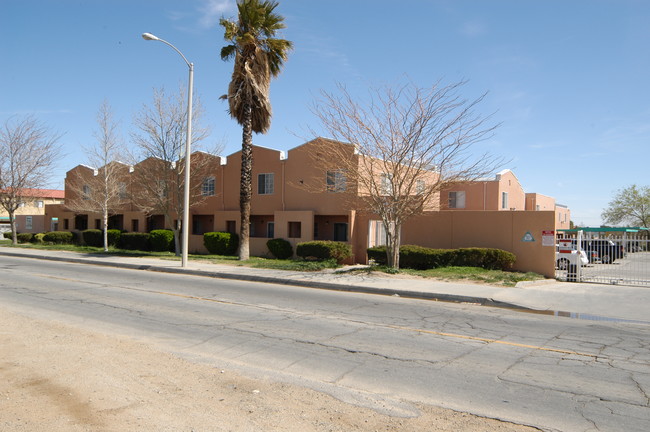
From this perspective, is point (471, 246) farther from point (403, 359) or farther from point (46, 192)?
point (46, 192)

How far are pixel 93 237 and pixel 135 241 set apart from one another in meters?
6.45

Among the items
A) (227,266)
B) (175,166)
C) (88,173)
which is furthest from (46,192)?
(227,266)

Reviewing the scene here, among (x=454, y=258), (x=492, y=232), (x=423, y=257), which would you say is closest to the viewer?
(x=454, y=258)

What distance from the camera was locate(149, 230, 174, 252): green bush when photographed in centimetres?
3072

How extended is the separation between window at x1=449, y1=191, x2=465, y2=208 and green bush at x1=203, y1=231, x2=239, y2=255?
12.8 meters

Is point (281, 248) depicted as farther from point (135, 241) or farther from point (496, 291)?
point (496, 291)

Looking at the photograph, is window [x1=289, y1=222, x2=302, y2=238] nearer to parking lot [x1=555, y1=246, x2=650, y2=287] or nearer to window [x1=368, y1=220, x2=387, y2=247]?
window [x1=368, y1=220, x2=387, y2=247]

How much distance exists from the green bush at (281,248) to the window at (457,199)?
10373 mm

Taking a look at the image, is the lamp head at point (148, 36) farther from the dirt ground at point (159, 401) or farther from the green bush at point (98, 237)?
the green bush at point (98, 237)

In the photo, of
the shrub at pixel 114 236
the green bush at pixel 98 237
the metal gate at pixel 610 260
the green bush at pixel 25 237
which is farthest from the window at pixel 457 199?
the green bush at pixel 25 237

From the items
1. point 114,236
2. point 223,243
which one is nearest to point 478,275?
Result: point 223,243

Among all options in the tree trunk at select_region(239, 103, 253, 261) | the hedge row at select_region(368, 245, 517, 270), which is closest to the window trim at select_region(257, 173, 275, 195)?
the tree trunk at select_region(239, 103, 253, 261)

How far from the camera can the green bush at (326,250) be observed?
22.6 m

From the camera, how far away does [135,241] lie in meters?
32.5
